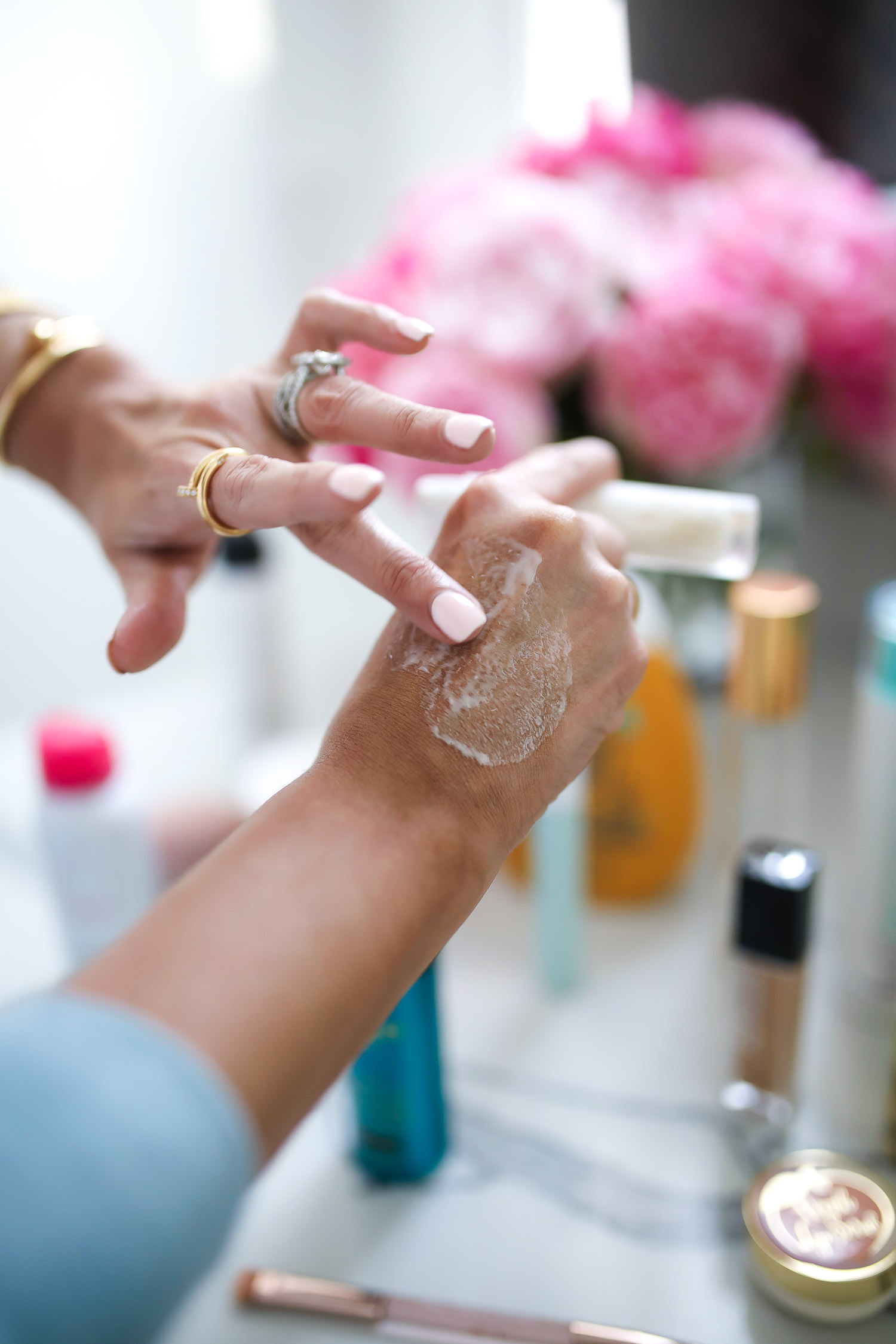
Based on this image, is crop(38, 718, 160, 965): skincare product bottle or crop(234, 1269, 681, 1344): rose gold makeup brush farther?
crop(38, 718, 160, 965): skincare product bottle

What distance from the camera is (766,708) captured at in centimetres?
55

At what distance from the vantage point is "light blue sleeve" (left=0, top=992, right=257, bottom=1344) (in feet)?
0.64

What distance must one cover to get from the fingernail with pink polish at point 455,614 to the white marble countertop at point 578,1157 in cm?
30

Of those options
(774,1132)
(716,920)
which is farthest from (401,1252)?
(716,920)

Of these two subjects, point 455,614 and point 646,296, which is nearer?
point 455,614

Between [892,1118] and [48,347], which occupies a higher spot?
[48,347]

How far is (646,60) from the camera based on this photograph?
0.86m

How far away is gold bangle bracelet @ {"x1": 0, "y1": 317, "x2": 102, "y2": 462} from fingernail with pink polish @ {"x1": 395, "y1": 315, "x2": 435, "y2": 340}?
0.21 m

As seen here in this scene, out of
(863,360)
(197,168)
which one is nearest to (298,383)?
(863,360)

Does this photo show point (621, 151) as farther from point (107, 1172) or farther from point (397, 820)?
point (107, 1172)

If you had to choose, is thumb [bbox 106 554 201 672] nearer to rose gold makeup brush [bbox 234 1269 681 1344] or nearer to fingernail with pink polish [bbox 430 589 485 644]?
fingernail with pink polish [bbox 430 589 485 644]

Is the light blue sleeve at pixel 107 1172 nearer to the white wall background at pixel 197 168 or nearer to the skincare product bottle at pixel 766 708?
the skincare product bottle at pixel 766 708

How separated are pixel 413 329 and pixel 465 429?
0.25ft

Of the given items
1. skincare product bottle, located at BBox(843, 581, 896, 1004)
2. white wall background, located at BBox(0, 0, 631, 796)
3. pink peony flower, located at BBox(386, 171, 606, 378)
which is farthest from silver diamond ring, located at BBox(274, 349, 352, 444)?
white wall background, located at BBox(0, 0, 631, 796)
